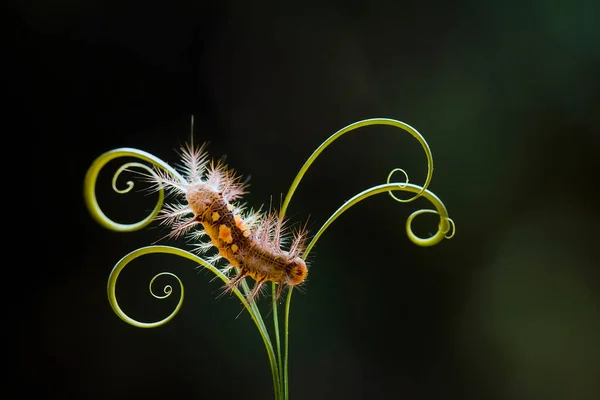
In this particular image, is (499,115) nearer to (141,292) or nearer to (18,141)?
(141,292)

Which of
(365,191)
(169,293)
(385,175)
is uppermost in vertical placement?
(385,175)

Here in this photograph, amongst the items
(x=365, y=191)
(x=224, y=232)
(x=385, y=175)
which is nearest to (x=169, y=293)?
(x=224, y=232)

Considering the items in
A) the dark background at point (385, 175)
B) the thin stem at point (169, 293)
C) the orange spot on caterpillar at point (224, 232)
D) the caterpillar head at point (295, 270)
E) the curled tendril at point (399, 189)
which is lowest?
the thin stem at point (169, 293)

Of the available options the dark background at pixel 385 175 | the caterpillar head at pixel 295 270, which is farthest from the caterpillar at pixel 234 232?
the dark background at pixel 385 175

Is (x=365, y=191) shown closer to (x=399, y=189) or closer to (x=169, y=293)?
(x=399, y=189)

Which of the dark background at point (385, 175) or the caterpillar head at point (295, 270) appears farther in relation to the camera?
the dark background at point (385, 175)

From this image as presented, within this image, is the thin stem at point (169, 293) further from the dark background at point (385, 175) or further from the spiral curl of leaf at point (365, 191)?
the dark background at point (385, 175)

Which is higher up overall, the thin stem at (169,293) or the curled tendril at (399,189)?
the curled tendril at (399,189)
